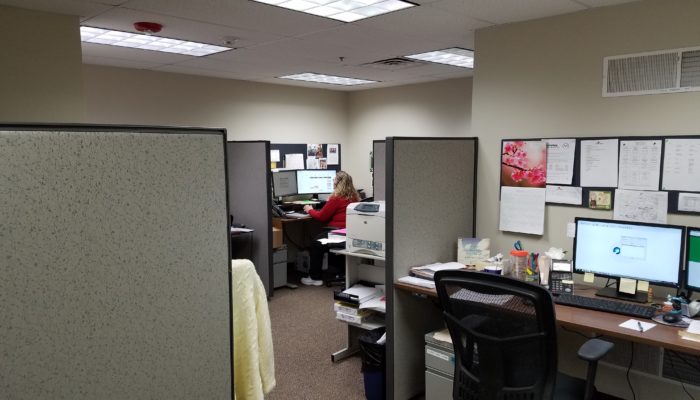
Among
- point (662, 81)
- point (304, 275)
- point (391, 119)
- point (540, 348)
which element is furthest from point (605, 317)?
point (391, 119)

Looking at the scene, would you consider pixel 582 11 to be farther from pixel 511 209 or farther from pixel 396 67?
pixel 396 67

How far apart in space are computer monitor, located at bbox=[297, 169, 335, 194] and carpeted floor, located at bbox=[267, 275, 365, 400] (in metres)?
1.49

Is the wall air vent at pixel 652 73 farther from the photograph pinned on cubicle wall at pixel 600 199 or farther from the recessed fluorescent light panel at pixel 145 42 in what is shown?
the recessed fluorescent light panel at pixel 145 42

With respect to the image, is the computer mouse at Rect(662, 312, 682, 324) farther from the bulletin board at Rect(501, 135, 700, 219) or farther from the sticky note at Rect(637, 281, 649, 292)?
the bulletin board at Rect(501, 135, 700, 219)

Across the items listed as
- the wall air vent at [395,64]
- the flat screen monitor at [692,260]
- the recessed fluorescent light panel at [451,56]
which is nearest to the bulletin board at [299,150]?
the wall air vent at [395,64]

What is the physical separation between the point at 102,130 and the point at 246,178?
3413 millimetres

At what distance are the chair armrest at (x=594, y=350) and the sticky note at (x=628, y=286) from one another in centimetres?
69

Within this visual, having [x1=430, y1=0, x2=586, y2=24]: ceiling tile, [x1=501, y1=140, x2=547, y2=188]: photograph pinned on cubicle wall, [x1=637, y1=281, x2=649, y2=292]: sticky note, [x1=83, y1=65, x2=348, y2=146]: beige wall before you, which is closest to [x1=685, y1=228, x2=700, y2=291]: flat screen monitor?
[x1=637, y1=281, x2=649, y2=292]: sticky note

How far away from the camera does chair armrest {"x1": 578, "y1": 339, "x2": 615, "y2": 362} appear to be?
1755mm

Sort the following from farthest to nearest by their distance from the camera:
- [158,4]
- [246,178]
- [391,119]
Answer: [391,119]
[246,178]
[158,4]

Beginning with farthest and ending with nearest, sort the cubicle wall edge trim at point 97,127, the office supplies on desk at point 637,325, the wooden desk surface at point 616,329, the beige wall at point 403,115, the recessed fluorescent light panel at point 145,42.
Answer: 1. the beige wall at point 403,115
2. the recessed fluorescent light panel at point 145,42
3. the office supplies on desk at point 637,325
4. the wooden desk surface at point 616,329
5. the cubicle wall edge trim at point 97,127

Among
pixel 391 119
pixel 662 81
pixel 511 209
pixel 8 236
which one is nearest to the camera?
pixel 8 236

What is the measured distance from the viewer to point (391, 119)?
245 inches

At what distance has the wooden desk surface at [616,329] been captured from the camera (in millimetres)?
1849
